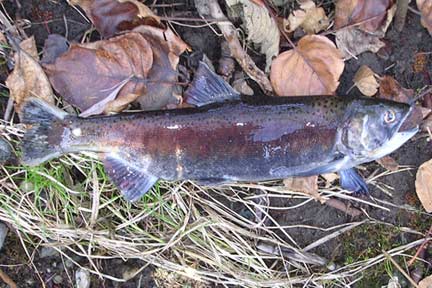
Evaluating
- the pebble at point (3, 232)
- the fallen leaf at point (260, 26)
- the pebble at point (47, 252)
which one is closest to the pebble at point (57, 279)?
the pebble at point (47, 252)

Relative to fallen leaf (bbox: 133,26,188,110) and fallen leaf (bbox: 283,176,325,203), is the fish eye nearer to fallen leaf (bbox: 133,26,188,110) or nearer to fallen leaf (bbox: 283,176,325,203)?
fallen leaf (bbox: 283,176,325,203)

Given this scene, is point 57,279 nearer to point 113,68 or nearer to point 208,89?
point 113,68

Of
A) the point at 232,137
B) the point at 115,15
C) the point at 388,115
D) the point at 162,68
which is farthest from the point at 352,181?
the point at 115,15

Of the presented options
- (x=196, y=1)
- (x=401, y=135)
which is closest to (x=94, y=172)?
(x=196, y=1)

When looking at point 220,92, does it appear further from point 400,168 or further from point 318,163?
point 400,168

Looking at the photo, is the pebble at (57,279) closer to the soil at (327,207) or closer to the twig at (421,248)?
the soil at (327,207)

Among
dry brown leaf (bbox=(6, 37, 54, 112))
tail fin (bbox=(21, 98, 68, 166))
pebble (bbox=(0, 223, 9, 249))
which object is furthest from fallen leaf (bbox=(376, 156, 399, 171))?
pebble (bbox=(0, 223, 9, 249))

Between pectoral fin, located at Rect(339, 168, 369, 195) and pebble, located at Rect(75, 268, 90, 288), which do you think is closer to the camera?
pectoral fin, located at Rect(339, 168, 369, 195)

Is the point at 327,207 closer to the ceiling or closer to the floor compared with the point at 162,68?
closer to the floor
